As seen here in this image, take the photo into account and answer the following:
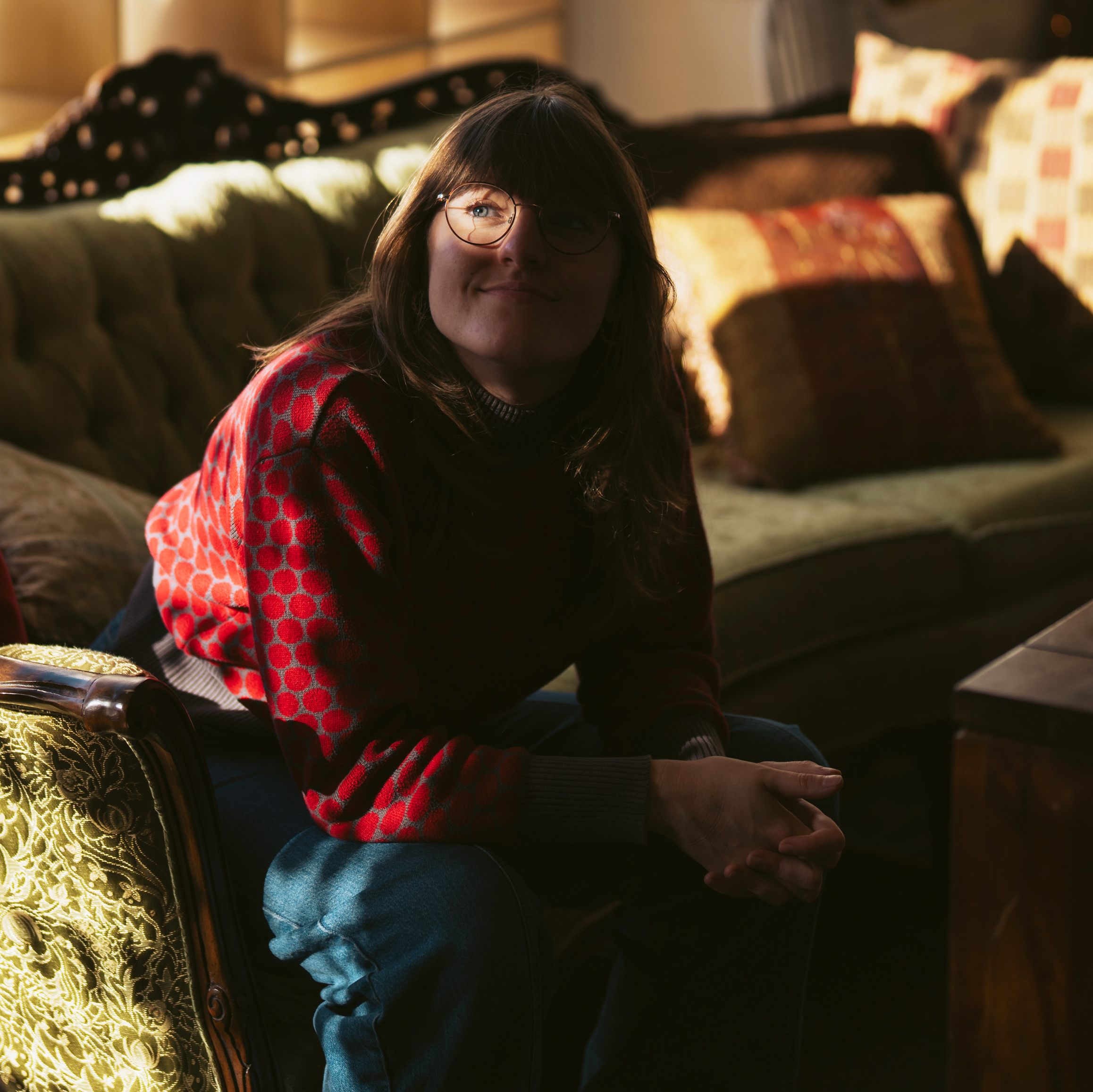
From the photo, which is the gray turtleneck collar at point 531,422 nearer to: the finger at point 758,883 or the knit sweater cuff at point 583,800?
the knit sweater cuff at point 583,800

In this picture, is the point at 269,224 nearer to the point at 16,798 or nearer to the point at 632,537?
the point at 632,537

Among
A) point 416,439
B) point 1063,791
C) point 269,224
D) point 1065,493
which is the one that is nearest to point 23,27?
point 269,224

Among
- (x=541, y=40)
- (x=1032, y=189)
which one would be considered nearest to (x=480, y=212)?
(x=1032, y=189)

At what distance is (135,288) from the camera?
5.23 ft

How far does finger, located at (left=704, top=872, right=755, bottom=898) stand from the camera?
879 millimetres

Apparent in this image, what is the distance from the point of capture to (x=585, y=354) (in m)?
1.06

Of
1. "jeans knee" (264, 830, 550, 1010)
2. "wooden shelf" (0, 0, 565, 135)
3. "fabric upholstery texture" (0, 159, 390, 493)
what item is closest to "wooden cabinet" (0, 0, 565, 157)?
"wooden shelf" (0, 0, 565, 135)

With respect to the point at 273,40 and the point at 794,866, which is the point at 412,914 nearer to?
the point at 794,866

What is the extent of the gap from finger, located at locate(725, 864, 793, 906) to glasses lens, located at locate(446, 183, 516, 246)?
0.52m

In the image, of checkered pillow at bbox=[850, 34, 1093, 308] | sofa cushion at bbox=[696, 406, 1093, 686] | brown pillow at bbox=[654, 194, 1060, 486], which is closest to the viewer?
sofa cushion at bbox=[696, 406, 1093, 686]

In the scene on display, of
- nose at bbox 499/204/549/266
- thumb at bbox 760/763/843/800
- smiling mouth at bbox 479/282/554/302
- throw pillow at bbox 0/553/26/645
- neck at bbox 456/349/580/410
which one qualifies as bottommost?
thumb at bbox 760/763/843/800

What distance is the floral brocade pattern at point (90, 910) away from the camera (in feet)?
2.81

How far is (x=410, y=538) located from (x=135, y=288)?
0.85m

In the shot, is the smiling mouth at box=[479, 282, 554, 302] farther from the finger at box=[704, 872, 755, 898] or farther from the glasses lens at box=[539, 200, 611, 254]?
the finger at box=[704, 872, 755, 898]
